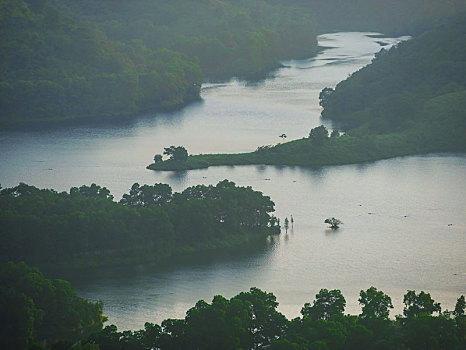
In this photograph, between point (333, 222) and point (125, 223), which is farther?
point (333, 222)

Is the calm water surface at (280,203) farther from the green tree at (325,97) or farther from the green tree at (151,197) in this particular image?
the green tree at (151,197)

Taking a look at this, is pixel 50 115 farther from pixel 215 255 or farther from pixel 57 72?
pixel 215 255

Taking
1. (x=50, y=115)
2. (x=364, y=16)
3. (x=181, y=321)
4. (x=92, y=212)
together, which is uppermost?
(x=364, y=16)

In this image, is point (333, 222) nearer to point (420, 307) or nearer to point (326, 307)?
point (420, 307)

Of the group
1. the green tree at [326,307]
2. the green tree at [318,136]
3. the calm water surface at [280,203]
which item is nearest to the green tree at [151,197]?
the calm water surface at [280,203]

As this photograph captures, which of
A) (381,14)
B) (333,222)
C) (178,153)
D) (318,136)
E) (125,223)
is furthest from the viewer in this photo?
(381,14)

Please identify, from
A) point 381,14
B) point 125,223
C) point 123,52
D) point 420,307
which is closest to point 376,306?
point 420,307

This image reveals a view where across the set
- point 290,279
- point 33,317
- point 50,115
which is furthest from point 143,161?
point 33,317
